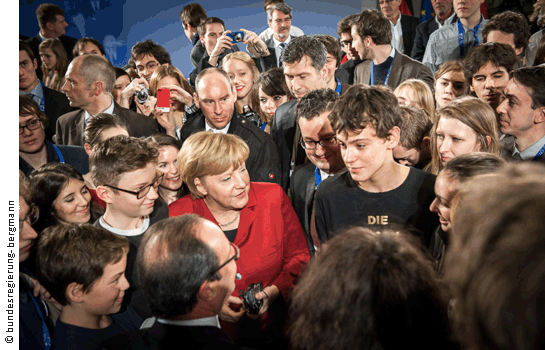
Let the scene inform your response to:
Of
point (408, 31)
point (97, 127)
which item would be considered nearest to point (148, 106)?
point (97, 127)

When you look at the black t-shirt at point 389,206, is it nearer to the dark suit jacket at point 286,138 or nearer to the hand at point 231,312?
the hand at point 231,312

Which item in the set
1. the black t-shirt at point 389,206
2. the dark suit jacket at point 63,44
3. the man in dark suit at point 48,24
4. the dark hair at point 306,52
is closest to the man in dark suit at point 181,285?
the black t-shirt at point 389,206

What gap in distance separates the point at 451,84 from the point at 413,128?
1088 millimetres

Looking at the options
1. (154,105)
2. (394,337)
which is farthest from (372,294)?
(154,105)

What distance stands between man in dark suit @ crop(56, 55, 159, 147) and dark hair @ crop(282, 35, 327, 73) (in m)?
1.47

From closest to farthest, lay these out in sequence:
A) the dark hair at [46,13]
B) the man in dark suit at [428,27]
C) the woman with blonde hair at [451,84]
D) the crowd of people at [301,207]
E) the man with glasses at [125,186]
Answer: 1. the crowd of people at [301,207]
2. the man with glasses at [125,186]
3. the woman with blonde hair at [451,84]
4. the man in dark suit at [428,27]
5. the dark hair at [46,13]

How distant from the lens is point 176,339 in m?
1.35

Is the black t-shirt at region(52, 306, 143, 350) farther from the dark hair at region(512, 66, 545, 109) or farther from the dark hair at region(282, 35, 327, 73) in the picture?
the dark hair at region(512, 66, 545, 109)

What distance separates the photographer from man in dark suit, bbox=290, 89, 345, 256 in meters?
2.80

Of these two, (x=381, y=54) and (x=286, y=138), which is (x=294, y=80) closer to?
(x=286, y=138)

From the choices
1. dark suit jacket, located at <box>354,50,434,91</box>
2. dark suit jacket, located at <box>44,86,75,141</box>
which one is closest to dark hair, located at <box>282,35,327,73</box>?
dark suit jacket, located at <box>354,50,434,91</box>

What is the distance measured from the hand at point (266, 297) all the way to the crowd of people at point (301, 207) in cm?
1

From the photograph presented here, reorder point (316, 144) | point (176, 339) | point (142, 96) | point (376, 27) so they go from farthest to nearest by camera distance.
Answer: point (376, 27) → point (142, 96) → point (316, 144) → point (176, 339)

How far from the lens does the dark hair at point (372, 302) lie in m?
0.94
